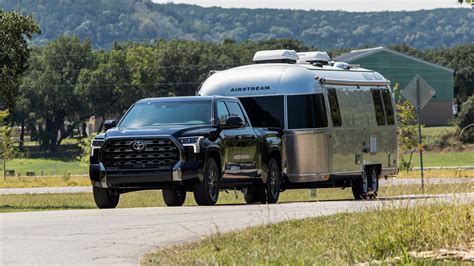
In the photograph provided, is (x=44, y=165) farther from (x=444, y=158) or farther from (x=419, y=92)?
Answer: (x=419, y=92)

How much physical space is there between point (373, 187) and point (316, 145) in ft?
12.5

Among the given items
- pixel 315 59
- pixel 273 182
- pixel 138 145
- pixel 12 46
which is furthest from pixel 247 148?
pixel 12 46

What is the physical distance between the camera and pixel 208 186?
21453 mm

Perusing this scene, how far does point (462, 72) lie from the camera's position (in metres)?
171

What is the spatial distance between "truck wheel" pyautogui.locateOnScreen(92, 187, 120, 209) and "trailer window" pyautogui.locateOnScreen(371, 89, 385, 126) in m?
9.25

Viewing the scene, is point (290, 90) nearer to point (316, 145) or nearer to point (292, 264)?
point (316, 145)

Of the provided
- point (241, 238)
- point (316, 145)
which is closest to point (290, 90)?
point (316, 145)

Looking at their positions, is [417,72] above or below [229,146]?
below

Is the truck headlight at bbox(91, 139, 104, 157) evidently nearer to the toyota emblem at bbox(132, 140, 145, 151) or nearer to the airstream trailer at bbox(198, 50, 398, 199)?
the toyota emblem at bbox(132, 140, 145, 151)

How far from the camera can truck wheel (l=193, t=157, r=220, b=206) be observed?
21130mm

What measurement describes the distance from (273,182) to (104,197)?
13.4ft

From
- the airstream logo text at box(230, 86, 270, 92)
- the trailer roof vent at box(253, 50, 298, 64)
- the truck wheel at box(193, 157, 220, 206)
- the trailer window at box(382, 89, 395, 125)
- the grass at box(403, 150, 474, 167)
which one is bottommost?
the grass at box(403, 150, 474, 167)

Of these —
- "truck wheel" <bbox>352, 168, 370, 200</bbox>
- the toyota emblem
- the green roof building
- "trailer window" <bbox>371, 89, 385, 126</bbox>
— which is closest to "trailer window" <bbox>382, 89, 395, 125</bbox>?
"trailer window" <bbox>371, 89, 385, 126</bbox>

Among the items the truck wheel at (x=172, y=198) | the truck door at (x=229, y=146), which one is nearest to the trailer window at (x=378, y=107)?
the truck wheel at (x=172, y=198)
